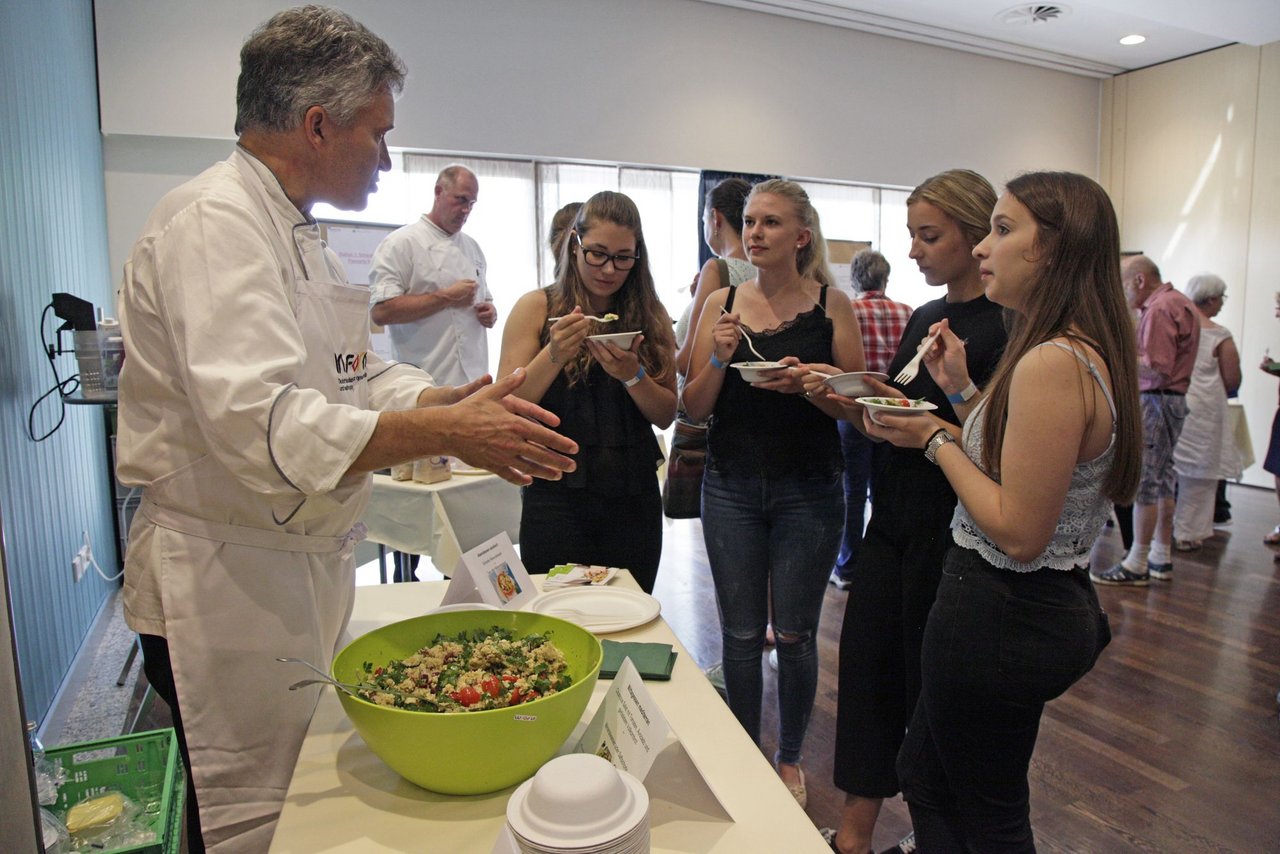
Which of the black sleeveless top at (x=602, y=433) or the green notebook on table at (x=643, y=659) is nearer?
the green notebook on table at (x=643, y=659)

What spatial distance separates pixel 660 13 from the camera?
223 inches

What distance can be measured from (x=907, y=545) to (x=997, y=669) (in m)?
0.43

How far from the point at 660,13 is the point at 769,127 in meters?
1.16

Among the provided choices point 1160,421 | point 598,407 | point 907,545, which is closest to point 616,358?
point 598,407

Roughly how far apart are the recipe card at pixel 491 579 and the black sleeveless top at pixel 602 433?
61cm

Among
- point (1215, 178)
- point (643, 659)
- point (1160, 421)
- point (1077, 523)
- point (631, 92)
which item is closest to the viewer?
point (643, 659)

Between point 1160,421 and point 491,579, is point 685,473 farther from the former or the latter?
point 1160,421

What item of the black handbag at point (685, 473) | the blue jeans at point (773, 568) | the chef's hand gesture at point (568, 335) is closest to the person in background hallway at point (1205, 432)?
the black handbag at point (685, 473)

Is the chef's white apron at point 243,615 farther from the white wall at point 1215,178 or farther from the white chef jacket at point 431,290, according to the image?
the white wall at point 1215,178

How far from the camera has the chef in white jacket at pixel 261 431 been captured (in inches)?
36.7

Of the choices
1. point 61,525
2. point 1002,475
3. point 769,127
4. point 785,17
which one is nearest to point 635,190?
point 769,127

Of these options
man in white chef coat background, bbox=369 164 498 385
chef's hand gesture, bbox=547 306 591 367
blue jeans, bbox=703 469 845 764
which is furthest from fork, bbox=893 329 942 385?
man in white chef coat background, bbox=369 164 498 385

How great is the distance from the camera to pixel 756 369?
1.83 m

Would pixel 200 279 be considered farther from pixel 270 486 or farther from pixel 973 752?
pixel 973 752
